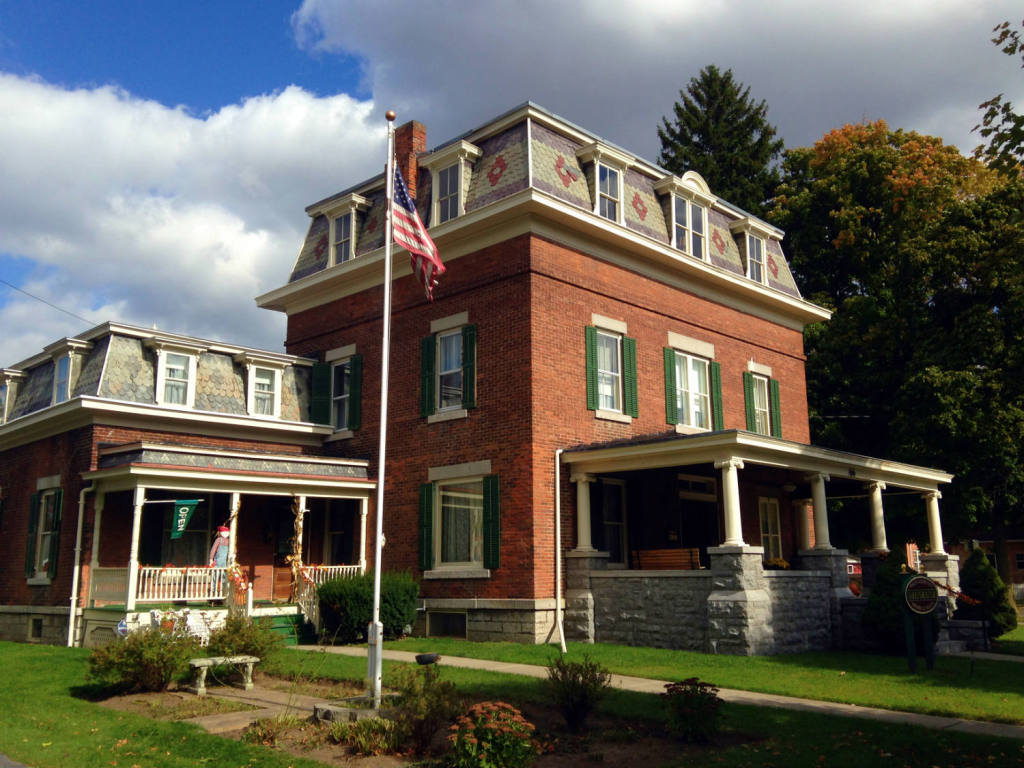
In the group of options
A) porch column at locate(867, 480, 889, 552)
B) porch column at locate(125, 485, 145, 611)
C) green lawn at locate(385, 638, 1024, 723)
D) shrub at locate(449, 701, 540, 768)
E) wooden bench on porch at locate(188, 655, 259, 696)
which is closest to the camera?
shrub at locate(449, 701, 540, 768)

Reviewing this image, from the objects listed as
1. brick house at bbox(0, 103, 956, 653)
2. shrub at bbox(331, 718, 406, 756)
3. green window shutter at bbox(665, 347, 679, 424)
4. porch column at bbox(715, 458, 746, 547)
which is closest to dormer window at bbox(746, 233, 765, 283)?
brick house at bbox(0, 103, 956, 653)

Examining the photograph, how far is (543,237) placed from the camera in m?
19.9

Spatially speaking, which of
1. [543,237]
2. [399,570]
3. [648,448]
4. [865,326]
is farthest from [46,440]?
[865,326]

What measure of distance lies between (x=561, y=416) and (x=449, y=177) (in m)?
6.59

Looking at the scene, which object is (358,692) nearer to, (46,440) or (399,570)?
(399,570)

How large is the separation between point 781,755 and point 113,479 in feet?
51.0

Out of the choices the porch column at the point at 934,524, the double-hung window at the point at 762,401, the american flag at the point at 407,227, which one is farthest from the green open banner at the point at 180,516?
the porch column at the point at 934,524

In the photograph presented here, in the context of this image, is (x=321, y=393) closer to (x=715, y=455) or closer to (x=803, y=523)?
(x=715, y=455)

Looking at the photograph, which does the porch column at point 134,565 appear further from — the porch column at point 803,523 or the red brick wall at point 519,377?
the porch column at point 803,523

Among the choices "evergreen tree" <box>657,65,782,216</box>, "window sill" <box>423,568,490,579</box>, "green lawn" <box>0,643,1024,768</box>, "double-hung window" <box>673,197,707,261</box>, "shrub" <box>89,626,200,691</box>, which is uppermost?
"evergreen tree" <box>657,65,782,216</box>

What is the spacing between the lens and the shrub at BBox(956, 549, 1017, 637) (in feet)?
64.4

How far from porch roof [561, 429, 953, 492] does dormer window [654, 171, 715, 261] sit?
20.9 feet

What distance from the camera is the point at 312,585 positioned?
19703 millimetres

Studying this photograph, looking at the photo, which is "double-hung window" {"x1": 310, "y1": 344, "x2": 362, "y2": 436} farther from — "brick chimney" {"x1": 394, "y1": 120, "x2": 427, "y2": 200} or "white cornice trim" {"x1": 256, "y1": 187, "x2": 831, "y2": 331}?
"brick chimney" {"x1": 394, "y1": 120, "x2": 427, "y2": 200}
